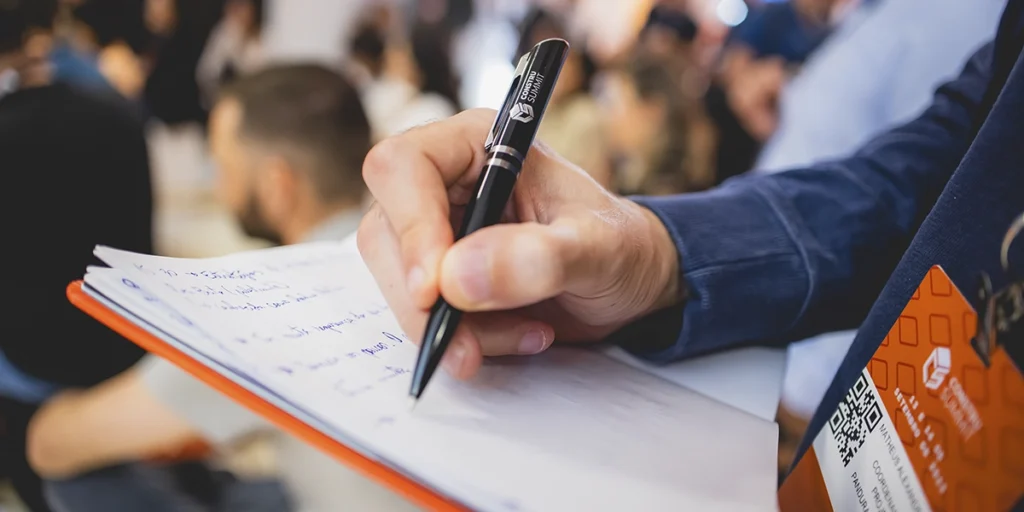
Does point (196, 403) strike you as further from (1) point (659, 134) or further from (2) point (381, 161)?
(1) point (659, 134)

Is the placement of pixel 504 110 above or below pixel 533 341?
above

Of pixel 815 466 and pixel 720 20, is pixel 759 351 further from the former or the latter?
pixel 720 20

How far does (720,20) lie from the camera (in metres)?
5.62

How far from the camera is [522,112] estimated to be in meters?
0.42

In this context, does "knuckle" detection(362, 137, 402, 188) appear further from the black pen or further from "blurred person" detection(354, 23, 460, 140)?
"blurred person" detection(354, 23, 460, 140)

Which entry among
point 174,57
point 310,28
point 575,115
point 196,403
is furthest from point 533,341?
point 310,28

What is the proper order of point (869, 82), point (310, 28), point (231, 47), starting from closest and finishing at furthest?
point (869, 82)
point (231, 47)
point (310, 28)

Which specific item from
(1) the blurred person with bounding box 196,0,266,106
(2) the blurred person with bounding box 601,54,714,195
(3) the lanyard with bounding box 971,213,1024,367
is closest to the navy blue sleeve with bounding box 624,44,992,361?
(3) the lanyard with bounding box 971,213,1024,367

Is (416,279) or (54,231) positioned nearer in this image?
(416,279)

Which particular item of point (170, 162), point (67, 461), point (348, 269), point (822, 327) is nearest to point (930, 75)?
point (822, 327)

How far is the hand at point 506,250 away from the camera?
1.14 feet

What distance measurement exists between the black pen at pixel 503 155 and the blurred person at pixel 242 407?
286 mm

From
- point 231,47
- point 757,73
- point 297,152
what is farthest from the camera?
point 231,47

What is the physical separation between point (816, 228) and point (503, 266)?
11.7 inches
